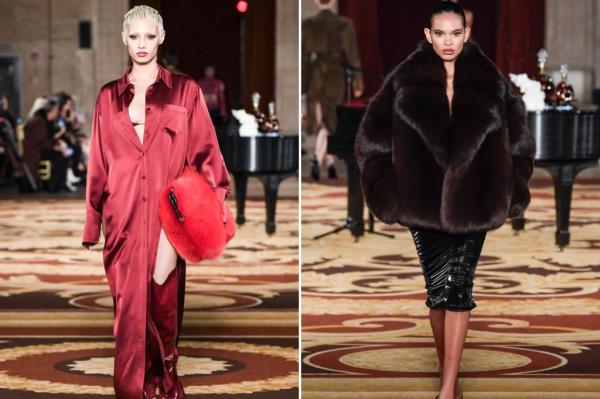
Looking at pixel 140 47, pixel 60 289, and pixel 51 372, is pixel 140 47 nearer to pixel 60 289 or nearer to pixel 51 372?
pixel 51 372

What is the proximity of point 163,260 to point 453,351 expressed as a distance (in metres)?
1.09

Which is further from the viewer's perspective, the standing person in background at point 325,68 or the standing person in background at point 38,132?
the standing person in background at point 38,132

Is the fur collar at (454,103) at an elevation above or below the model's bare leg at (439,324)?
above

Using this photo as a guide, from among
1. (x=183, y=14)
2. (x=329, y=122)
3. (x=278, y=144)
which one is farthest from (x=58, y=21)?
(x=278, y=144)

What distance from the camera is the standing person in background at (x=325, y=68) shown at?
17328mm

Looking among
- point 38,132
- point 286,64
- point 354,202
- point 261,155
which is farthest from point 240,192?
point 286,64

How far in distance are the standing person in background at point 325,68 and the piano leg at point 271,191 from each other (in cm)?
470

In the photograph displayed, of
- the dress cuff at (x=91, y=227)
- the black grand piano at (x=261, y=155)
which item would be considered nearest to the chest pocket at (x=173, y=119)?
the dress cuff at (x=91, y=227)

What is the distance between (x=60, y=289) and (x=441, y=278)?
425cm

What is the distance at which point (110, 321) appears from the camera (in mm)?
7555

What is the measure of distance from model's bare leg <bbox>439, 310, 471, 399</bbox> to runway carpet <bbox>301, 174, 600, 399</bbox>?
13.8 inches

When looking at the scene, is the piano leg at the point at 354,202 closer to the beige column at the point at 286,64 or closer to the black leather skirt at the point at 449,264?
the black leather skirt at the point at 449,264

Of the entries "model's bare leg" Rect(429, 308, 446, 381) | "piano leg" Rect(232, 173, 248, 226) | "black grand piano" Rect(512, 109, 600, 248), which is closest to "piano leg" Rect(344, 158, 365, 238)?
"piano leg" Rect(232, 173, 248, 226)

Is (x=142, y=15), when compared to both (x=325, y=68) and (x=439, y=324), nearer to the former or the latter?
(x=439, y=324)
